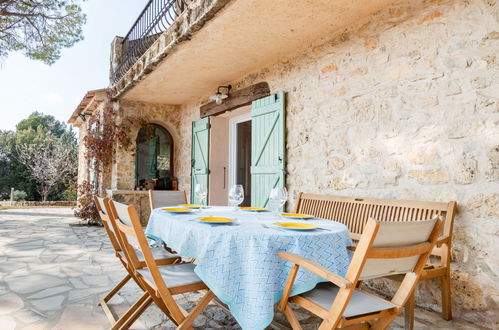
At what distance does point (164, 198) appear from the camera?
142 inches

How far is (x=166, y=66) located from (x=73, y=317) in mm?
3624

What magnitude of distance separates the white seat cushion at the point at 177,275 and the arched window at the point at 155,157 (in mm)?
5353

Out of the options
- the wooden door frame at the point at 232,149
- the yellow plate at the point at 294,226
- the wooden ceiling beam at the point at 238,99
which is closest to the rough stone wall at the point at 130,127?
the wooden ceiling beam at the point at 238,99

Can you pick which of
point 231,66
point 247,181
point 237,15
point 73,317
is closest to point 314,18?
point 237,15

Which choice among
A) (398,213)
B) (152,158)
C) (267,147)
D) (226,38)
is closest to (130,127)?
(152,158)

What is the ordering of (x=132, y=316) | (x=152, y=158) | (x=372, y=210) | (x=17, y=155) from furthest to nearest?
(x=17, y=155), (x=152, y=158), (x=372, y=210), (x=132, y=316)

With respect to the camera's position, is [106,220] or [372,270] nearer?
[372,270]

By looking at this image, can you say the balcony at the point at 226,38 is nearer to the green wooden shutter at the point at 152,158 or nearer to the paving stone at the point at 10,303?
the green wooden shutter at the point at 152,158

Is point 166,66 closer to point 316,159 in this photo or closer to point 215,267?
point 316,159

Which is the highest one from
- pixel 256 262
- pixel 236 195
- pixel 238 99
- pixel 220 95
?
pixel 220 95

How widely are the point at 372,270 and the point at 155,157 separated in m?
6.60

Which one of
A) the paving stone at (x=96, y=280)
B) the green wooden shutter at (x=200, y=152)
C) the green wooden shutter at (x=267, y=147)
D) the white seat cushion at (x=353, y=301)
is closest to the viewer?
the white seat cushion at (x=353, y=301)

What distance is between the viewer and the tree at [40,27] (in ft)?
20.6

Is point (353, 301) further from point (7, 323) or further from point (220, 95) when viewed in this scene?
point (220, 95)
